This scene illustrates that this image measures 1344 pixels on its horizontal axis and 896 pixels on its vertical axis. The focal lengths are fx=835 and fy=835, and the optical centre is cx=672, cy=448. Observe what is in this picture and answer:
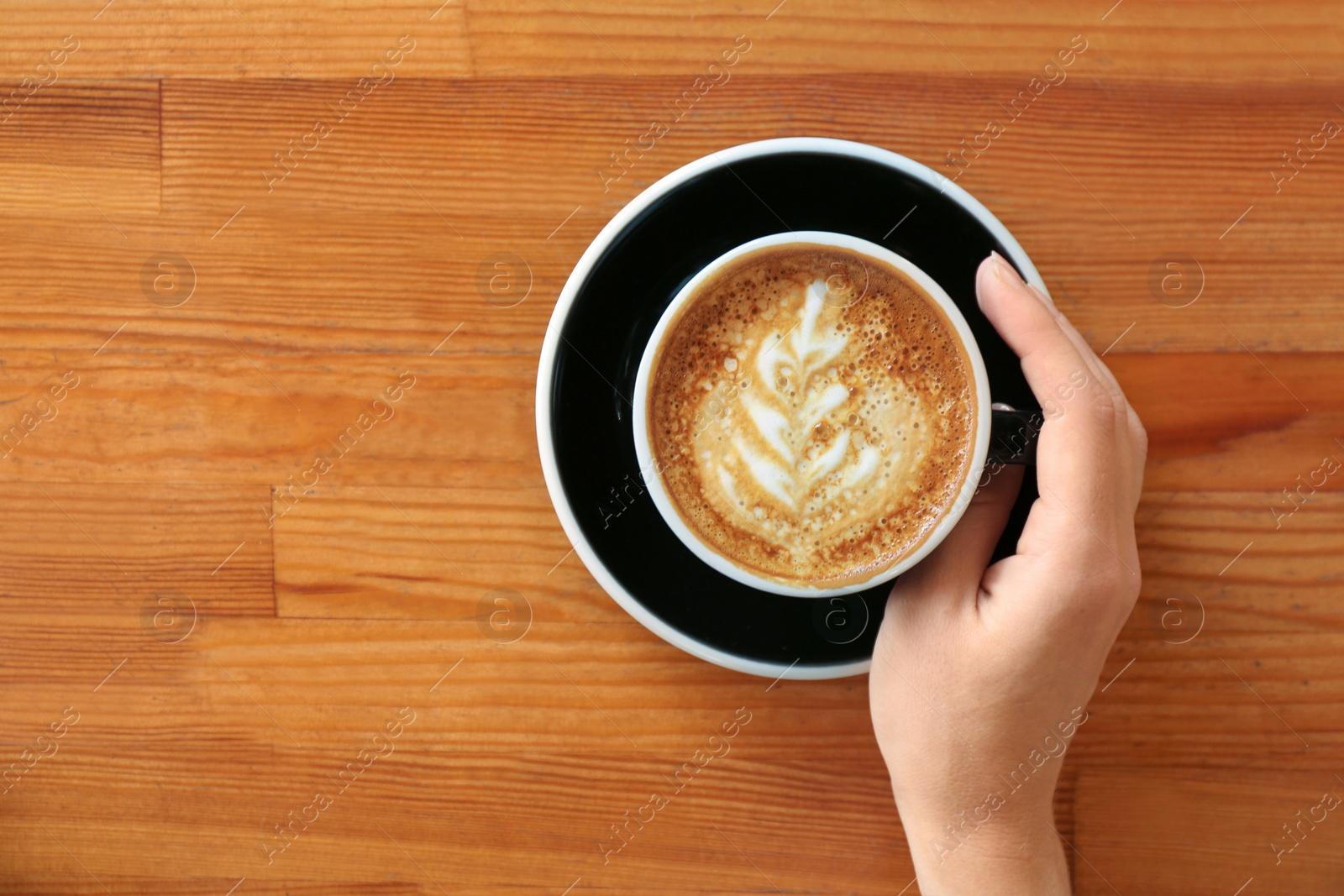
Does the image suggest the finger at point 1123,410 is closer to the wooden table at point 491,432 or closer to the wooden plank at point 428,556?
the wooden table at point 491,432

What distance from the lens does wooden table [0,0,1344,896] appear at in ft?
3.38

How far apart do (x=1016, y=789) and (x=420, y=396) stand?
0.83 metres

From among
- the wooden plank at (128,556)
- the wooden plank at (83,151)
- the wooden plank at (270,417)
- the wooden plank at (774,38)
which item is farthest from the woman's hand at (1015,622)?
the wooden plank at (83,151)

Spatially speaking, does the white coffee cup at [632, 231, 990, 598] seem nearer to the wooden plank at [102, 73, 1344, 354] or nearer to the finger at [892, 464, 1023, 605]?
the finger at [892, 464, 1023, 605]

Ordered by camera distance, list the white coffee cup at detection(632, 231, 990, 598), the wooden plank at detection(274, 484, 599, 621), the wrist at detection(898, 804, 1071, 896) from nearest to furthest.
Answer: the white coffee cup at detection(632, 231, 990, 598), the wrist at detection(898, 804, 1071, 896), the wooden plank at detection(274, 484, 599, 621)

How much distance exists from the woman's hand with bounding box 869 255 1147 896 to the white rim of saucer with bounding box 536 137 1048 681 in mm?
49

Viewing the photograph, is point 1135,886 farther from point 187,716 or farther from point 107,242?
point 107,242

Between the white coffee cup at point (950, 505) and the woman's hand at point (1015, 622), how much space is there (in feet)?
0.27

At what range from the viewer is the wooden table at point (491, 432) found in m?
1.03

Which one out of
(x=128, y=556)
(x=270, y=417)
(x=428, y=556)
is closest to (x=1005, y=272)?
(x=428, y=556)

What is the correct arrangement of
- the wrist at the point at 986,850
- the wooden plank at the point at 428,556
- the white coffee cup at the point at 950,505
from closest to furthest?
the white coffee cup at the point at 950,505
the wrist at the point at 986,850
the wooden plank at the point at 428,556

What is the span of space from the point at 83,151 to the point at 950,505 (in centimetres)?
113

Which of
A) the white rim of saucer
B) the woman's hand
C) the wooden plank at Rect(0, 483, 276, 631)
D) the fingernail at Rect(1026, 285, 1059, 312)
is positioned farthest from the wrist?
→ the wooden plank at Rect(0, 483, 276, 631)

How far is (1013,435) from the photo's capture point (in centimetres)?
86
